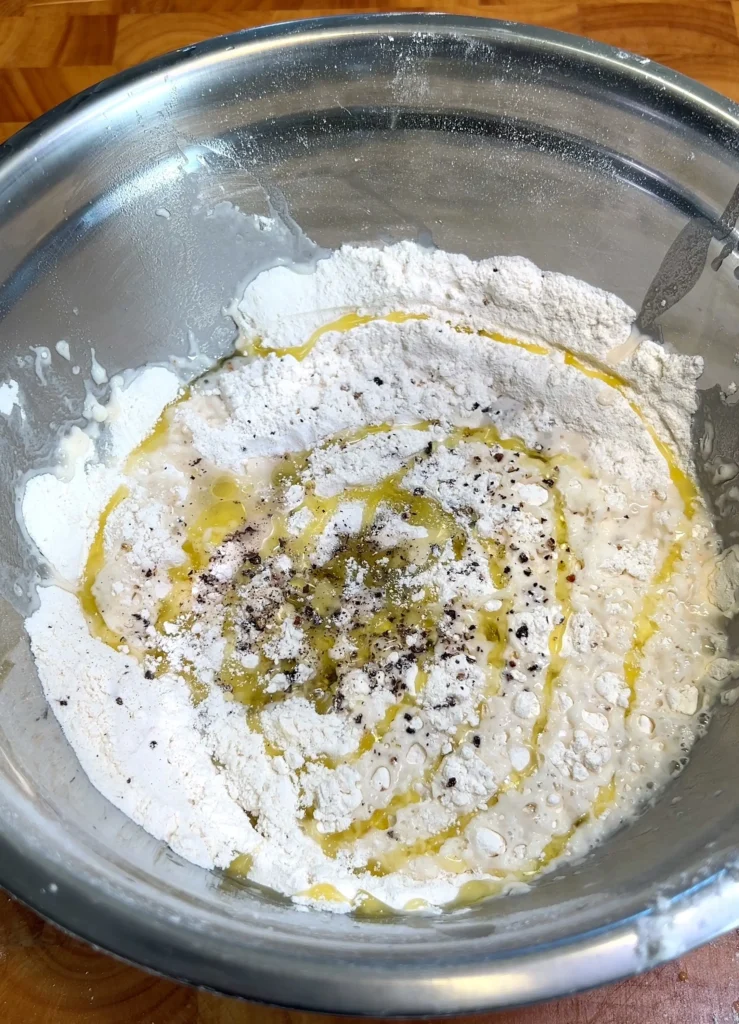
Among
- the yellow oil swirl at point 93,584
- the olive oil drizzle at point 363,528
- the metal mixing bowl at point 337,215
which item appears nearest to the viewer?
the metal mixing bowl at point 337,215

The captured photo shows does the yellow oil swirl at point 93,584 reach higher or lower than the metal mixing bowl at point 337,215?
lower

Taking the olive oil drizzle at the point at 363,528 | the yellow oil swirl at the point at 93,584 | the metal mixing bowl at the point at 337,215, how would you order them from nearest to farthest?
the metal mixing bowl at the point at 337,215
the olive oil drizzle at the point at 363,528
the yellow oil swirl at the point at 93,584

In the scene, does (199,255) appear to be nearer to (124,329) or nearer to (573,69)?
(124,329)

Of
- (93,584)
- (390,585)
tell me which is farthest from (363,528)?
(93,584)

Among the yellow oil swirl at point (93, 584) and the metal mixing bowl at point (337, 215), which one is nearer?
the metal mixing bowl at point (337, 215)

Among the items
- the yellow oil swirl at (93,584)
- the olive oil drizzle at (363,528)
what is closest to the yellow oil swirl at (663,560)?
the olive oil drizzle at (363,528)

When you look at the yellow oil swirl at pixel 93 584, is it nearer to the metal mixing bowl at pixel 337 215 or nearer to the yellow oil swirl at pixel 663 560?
the metal mixing bowl at pixel 337 215
